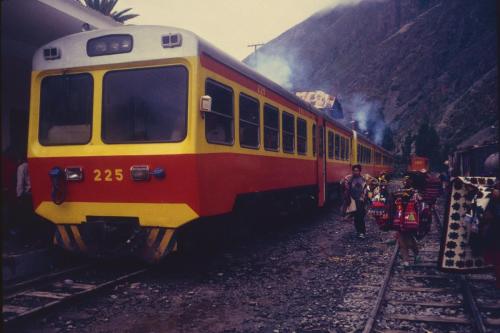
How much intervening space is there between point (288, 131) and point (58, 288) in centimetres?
539

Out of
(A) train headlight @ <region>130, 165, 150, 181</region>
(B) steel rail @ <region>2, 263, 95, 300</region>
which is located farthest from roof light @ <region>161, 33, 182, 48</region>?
(B) steel rail @ <region>2, 263, 95, 300</region>

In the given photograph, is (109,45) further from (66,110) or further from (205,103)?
(205,103)

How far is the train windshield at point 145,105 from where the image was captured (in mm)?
5848

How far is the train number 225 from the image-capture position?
19.7 feet

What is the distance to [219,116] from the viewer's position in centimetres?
641

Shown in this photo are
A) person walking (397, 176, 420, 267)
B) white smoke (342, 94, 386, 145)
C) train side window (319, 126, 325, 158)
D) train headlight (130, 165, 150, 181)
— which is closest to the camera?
train headlight (130, 165, 150, 181)

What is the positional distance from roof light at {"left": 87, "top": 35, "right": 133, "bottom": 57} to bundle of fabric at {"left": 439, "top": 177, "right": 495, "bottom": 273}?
444 centimetres

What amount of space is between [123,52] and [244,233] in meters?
3.39

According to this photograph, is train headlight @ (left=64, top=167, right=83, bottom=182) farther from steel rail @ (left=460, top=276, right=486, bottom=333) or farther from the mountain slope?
the mountain slope

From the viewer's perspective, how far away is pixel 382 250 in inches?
340

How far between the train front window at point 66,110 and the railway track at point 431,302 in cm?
417

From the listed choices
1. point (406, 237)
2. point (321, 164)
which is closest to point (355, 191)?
point (406, 237)

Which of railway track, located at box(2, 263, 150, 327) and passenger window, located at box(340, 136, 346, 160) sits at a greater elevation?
passenger window, located at box(340, 136, 346, 160)

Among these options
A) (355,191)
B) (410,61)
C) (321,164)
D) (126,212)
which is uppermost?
(410,61)
